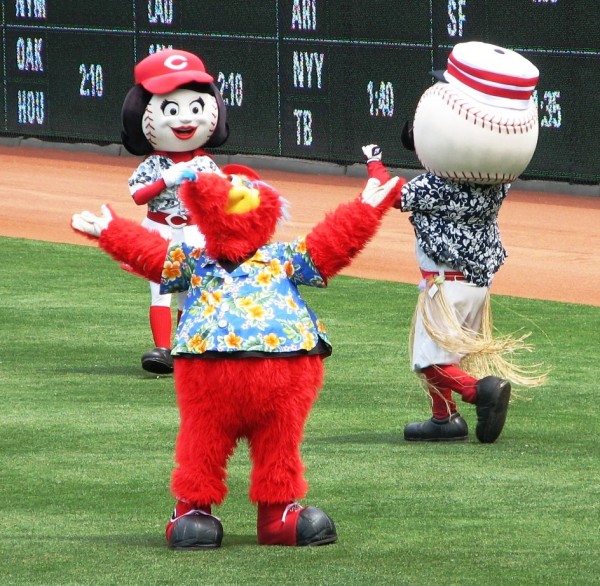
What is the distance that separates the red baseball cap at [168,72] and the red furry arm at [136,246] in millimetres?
Result: 3355

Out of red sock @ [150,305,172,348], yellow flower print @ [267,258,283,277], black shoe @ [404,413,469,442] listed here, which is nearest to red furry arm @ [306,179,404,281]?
yellow flower print @ [267,258,283,277]

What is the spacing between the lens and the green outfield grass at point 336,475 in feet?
16.4

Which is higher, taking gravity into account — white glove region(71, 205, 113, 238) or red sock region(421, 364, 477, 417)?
white glove region(71, 205, 113, 238)

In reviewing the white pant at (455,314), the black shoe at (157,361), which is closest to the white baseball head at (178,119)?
the black shoe at (157,361)

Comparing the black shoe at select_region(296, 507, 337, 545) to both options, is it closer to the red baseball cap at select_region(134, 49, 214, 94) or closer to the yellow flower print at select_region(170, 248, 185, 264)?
the yellow flower print at select_region(170, 248, 185, 264)

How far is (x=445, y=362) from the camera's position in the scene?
7.07 meters

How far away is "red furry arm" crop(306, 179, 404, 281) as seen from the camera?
17.2 ft

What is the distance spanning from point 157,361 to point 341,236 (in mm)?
3636

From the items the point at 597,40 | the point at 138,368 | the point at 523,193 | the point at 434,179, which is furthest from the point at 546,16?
the point at 434,179

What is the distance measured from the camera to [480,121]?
6812 millimetres

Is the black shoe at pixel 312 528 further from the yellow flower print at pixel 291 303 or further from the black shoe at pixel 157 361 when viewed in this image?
the black shoe at pixel 157 361

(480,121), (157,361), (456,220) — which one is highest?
(480,121)

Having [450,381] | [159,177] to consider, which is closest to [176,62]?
[159,177]

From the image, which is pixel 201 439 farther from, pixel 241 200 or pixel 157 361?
pixel 157 361
